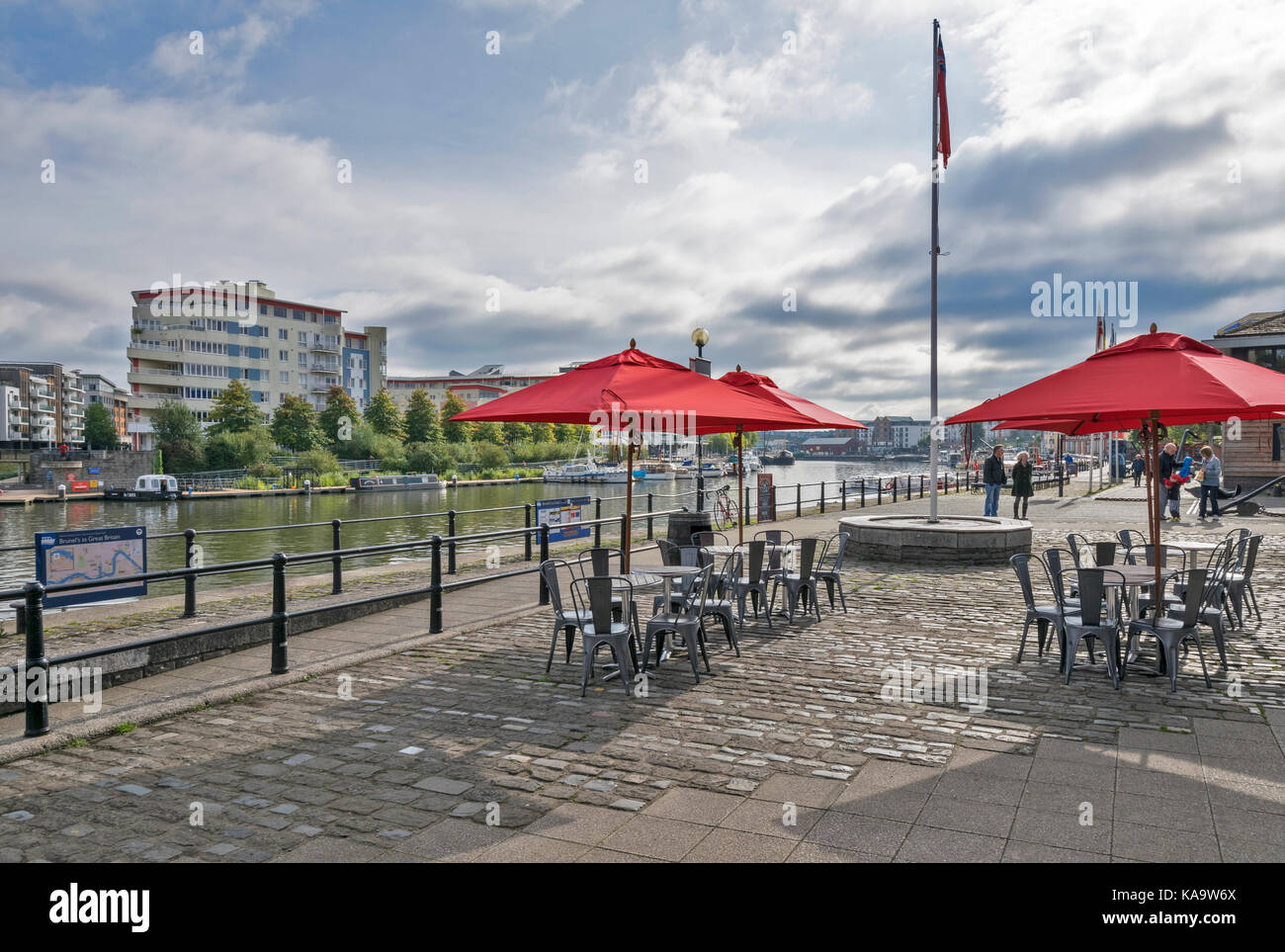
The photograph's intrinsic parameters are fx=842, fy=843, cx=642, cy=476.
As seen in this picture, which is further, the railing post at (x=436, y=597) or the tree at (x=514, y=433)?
the tree at (x=514, y=433)

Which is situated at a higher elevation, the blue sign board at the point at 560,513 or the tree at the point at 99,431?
the tree at the point at 99,431

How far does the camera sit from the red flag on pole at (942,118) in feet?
49.6

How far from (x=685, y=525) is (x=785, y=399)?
155 inches

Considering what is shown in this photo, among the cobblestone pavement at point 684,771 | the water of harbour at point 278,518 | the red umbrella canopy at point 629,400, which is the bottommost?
the water of harbour at point 278,518

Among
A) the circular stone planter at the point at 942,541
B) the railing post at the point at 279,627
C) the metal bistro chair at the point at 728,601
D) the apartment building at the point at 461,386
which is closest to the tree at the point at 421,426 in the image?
the apartment building at the point at 461,386

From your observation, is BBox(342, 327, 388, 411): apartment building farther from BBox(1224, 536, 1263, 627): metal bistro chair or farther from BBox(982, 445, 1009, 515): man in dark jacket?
BBox(1224, 536, 1263, 627): metal bistro chair

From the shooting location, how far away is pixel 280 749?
16.9 feet

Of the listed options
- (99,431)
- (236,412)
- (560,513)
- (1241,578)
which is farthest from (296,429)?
(1241,578)

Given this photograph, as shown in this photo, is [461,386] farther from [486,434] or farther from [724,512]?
[724,512]

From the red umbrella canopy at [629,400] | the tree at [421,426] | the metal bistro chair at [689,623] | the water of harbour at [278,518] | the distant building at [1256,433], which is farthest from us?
the tree at [421,426]

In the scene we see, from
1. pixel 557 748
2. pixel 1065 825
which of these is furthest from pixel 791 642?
pixel 1065 825

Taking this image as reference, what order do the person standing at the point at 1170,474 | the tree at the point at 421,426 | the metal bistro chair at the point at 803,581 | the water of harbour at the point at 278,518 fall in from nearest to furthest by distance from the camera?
the metal bistro chair at the point at 803,581 < the person standing at the point at 1170,474 < the water of harbour at the point at 278,518 < the tree at the point at 421,426

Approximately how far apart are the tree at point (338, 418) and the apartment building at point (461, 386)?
191ft

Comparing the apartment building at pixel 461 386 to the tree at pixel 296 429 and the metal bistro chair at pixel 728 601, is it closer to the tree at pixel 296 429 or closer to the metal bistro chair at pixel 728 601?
the tree at pixel 296 429
